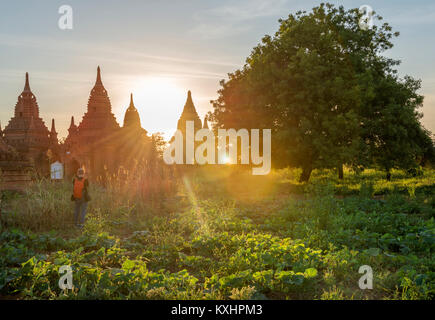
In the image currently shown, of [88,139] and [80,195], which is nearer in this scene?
[80,195]

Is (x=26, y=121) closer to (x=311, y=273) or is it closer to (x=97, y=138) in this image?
(x=97, y=138)

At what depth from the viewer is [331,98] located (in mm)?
15148

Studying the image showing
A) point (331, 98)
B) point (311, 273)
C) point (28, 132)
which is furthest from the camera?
point (28, 132)

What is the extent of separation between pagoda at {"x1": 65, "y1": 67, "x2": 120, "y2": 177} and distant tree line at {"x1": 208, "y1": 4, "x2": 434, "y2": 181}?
48.1ft

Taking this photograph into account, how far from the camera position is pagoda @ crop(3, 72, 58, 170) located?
31.6 meters

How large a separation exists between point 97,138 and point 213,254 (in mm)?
24142

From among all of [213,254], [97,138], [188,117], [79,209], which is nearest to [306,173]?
[79,209]

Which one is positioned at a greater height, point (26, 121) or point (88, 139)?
point (26, 121)

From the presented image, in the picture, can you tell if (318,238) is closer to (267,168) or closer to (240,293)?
(240,293)

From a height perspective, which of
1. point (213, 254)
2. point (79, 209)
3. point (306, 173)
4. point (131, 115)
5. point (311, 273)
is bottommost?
point (213, 254)

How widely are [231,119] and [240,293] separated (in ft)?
51.9

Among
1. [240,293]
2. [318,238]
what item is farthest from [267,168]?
[240,293]

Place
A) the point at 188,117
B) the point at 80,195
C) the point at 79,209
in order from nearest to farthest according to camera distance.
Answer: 1. the point at 80,195
2. the point at 79,209
3. the point at 188,117

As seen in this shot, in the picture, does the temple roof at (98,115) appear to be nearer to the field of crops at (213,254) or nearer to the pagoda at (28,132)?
the pagoda at (28,132)
